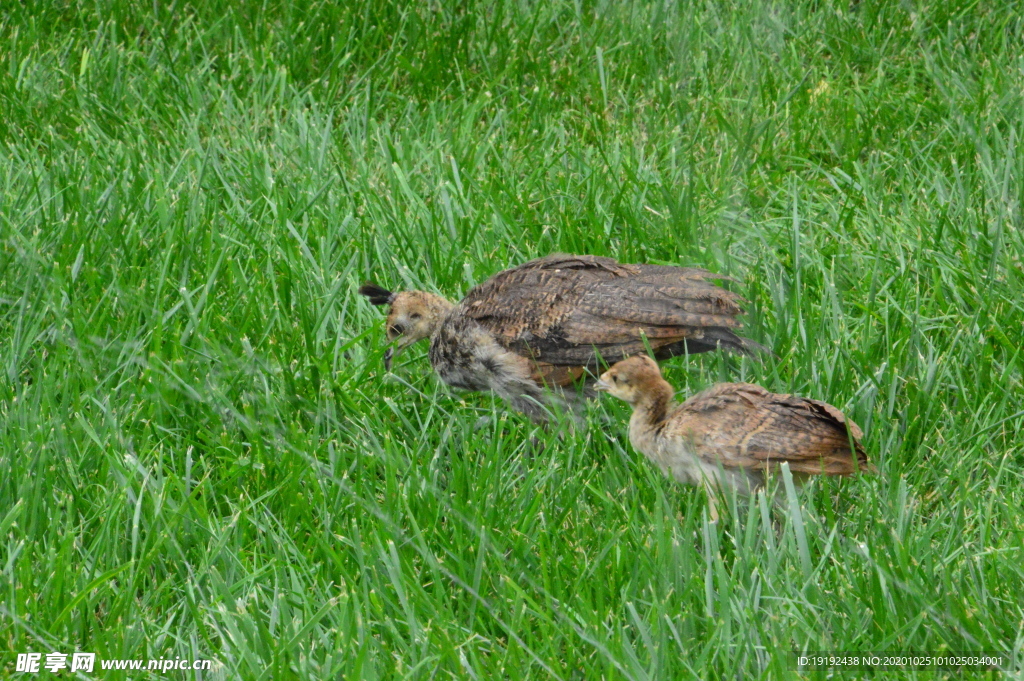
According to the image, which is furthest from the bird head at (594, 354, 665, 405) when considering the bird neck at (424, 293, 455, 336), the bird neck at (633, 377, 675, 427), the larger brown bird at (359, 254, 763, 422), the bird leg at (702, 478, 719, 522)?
the bird neck at (424, 293, 455, 336)

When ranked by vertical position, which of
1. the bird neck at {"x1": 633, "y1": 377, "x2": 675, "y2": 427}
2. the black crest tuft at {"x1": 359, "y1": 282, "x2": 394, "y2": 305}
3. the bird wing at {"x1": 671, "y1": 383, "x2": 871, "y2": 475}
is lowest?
the black crest tuft at {"x1": 359, "y1": 282, "x2": 394, "y2": 305}

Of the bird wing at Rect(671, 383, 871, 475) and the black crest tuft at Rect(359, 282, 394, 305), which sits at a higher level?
the bird wing at Rect(671, 383, 871, 475)

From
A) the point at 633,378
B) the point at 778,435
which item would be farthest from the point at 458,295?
the point at 778,435

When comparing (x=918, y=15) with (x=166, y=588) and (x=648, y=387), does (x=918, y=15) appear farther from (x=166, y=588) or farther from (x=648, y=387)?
(x=166, y=588)

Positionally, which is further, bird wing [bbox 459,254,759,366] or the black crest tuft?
the black crest tuft

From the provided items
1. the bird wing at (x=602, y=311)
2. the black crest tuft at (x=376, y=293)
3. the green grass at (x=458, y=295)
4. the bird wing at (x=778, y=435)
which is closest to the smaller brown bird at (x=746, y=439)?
the bird wing at (x=778, y=435)

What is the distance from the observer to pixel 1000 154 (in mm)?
6070

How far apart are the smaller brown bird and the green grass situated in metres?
0.11

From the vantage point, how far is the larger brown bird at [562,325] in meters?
4.69

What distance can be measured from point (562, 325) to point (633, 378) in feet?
1.63

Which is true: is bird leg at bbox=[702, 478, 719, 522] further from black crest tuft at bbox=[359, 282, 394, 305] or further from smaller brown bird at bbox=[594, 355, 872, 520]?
black crest tuft at bbox=[359, 282, 394, 305]

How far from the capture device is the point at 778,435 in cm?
401

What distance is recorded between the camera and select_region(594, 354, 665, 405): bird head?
173 inches

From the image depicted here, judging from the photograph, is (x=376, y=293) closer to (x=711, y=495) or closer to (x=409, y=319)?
(x=409, y=319)
